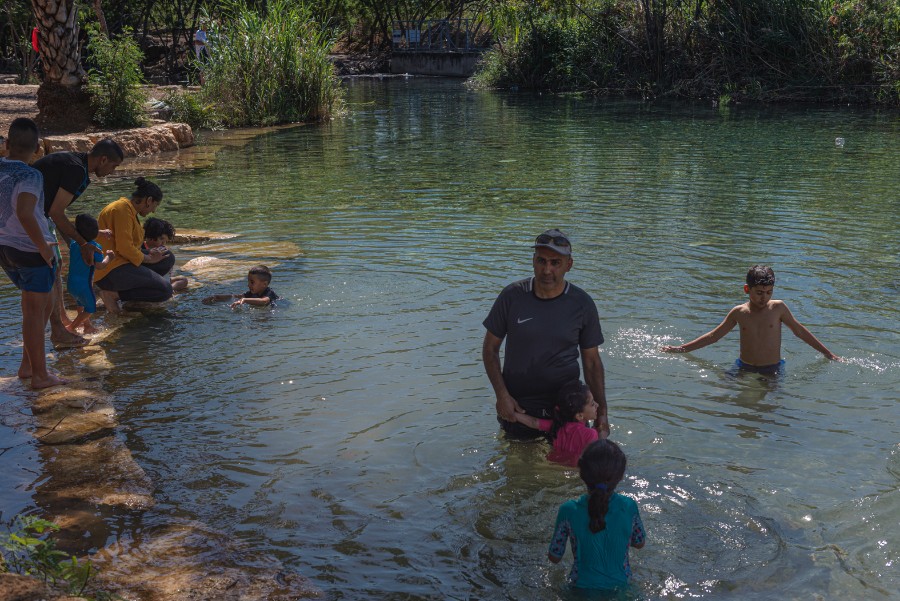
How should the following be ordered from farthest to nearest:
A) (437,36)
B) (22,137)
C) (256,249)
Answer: (437,36), (256,249), (22,137)

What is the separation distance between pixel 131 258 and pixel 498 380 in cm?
485

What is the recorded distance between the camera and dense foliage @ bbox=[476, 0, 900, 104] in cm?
2912

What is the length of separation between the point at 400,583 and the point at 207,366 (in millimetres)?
3685

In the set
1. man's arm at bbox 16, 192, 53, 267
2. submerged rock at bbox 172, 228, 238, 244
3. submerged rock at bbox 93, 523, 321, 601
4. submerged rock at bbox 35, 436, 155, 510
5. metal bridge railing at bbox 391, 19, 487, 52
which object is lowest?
submerged rock at bbox 93, 523, 321, 601

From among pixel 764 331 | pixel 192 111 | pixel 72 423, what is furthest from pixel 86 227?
pixel 192 111

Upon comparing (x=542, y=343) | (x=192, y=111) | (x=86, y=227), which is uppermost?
(x=192, y=111)

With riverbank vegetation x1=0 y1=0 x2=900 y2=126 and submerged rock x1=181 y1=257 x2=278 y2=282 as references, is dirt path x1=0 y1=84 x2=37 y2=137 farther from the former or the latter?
submerged rock x1=181 y1=257 x2=278 y2=282

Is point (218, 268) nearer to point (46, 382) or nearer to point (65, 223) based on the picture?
point (65, 223)

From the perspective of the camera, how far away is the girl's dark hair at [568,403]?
516cm

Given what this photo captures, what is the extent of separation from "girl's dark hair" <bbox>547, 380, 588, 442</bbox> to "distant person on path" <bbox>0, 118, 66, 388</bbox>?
370cm

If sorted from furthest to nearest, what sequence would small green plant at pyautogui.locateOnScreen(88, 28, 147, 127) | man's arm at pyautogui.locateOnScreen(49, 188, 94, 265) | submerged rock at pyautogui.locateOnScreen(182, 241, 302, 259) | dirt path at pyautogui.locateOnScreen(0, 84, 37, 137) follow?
1. dirt path at pyautogui.locateOnScreen(0, 84, 37, 137)
2. small green plant at pyautogui.locateOnScreen(88, 28, 147, 127)
3. submerged rock at pyautogui.locateOnScreen(182, 241, 302, 259)
4. man's arm at pyautogui.locateOnScreen(49, 188, 94, 265)

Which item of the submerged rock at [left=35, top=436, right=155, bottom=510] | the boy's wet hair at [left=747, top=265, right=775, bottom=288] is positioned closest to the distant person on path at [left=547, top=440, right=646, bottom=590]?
the submerged rock at [left=35, top=436, right=155, bottom=510]

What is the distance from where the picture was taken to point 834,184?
1509 centimetres

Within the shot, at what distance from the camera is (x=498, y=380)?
5.36 meters
